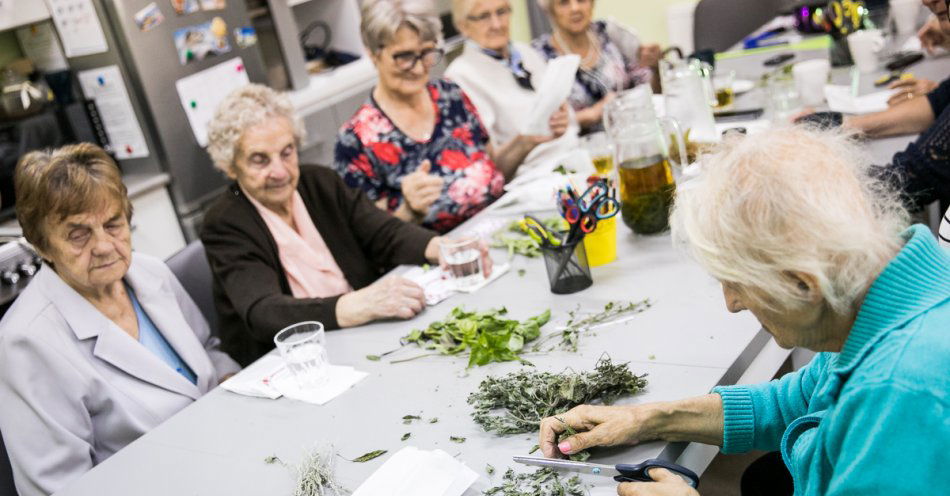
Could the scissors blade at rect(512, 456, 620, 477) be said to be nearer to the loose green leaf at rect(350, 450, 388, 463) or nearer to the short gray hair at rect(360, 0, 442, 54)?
the loose green leaf at rect(350, 450, 388, 463)

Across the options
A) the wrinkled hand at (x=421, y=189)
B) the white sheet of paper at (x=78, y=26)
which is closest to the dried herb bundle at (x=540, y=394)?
the wrinkled hand at (x=421, y=189)

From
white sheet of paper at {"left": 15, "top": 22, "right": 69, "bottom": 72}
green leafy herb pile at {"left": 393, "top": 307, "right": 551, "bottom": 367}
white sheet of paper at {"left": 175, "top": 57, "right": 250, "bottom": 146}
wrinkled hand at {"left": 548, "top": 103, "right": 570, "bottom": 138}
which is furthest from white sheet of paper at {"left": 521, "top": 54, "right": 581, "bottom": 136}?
white sheet of paper at {"left": 15, "top": 22, "right": 69, "bottom": 72}

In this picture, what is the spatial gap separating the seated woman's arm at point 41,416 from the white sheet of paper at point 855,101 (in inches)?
94.0

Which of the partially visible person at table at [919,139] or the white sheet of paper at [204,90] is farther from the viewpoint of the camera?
the white sheet of paper at [204,90]

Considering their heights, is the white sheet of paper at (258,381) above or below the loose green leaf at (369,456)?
above

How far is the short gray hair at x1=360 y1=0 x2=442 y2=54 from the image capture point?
2811 millimetres

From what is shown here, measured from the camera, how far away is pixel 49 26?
12.6 feet

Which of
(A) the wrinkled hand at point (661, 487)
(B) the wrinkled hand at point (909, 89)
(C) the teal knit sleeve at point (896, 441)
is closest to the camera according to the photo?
(C) the teal knit sleeve at point (896, 441)

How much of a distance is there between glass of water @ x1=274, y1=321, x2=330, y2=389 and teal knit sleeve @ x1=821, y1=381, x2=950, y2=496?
1.09 meters

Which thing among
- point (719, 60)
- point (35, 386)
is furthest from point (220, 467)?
point (719, 60)

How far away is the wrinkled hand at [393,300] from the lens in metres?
2.02

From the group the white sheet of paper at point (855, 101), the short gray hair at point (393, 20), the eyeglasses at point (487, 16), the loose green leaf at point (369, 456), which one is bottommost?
the loose green leaf at point (369, 456)

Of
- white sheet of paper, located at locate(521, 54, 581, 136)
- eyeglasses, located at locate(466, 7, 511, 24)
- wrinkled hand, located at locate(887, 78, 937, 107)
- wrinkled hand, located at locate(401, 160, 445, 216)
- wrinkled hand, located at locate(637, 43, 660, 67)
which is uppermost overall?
eyeglasses, located at locate(466, 7, 511, 24)

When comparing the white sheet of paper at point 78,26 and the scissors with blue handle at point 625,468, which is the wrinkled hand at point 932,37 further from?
the white sheet of paper at point 78,26
